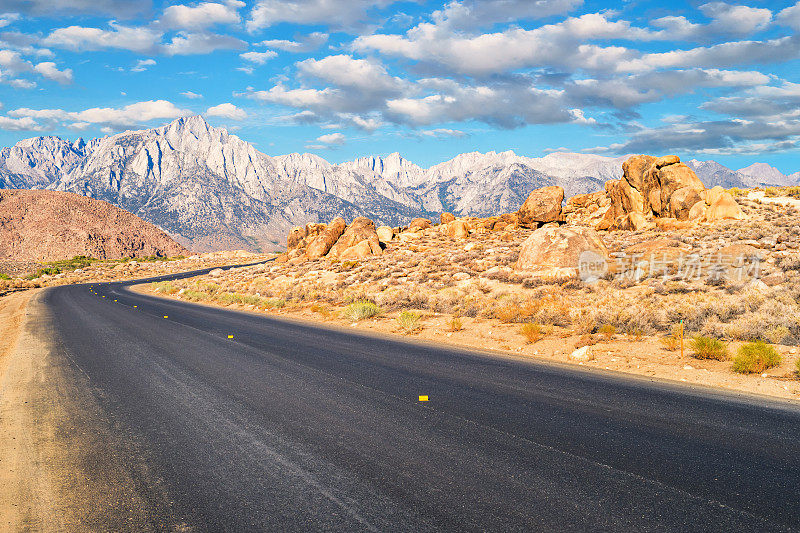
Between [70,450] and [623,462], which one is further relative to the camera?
[70,450]

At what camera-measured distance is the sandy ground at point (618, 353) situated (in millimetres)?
8220

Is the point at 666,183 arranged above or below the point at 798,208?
above

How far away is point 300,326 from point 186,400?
9517 mm

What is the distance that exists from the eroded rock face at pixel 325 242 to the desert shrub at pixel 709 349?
39.4 meters

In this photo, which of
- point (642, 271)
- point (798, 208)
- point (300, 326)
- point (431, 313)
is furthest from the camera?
point (798, 208)

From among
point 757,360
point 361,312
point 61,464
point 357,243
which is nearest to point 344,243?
point 357,243

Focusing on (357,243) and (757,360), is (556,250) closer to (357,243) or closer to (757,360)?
(757,360)

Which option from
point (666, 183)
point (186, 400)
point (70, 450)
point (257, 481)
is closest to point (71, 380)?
point (186, 400)

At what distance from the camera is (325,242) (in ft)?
154

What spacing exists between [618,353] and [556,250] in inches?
468

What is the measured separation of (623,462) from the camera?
4.76 m

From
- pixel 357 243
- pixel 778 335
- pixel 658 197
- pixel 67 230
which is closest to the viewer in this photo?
pixel 778 335

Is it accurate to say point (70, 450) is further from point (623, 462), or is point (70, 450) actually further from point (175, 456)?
point (623, 462)

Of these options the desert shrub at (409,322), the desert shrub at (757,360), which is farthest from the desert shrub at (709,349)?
the desert shrub at (409,322)
